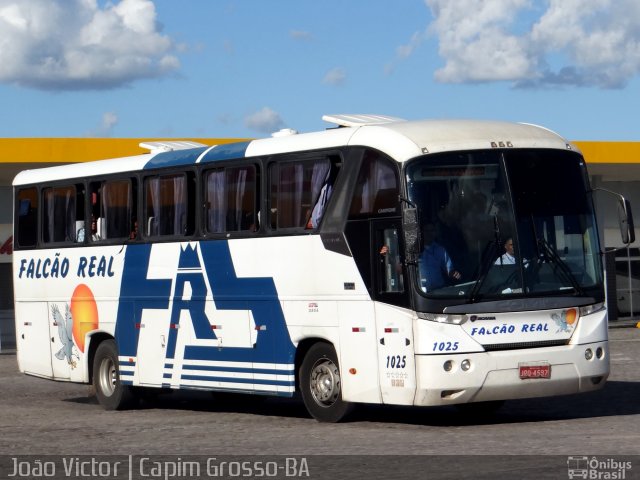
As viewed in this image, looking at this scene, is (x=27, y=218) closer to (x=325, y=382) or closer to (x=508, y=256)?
(x=325, y=382)

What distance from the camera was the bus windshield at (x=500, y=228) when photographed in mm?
14727

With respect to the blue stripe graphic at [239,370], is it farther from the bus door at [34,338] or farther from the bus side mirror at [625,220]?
the bus side mirror at [625,220]

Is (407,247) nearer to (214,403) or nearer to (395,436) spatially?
(395,436)

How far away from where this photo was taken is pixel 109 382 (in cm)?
2020

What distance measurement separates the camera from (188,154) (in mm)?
18656

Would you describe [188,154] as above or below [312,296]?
above

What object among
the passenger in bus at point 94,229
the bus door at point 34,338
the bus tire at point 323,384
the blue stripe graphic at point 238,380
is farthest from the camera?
the bus door at point 34,338

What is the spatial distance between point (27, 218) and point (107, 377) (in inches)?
123

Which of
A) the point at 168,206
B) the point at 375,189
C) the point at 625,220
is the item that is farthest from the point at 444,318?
the point at 168,206

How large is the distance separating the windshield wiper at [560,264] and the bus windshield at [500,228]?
0.04 ft

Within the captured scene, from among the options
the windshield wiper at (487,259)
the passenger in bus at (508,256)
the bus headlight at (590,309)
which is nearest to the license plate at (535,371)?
the bus headlight at (590,309)

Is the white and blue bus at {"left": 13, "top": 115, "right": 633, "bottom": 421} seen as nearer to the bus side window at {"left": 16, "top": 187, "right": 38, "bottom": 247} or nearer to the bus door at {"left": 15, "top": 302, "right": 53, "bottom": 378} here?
the bus door at {"left": 15, "top": 302, "right": 53, "bottom": 378}
